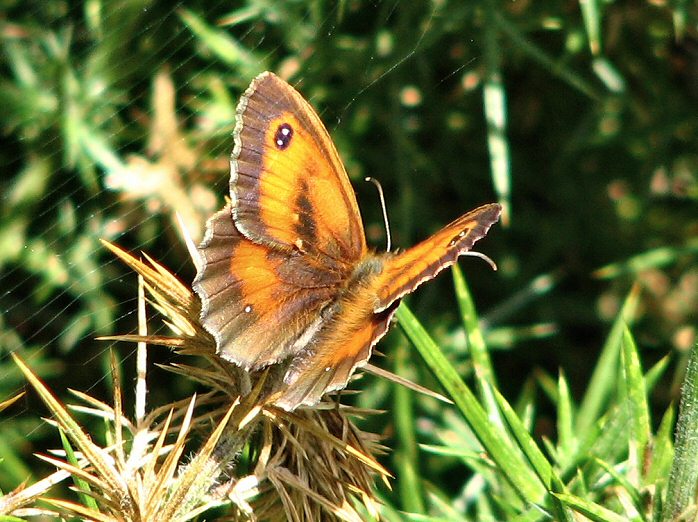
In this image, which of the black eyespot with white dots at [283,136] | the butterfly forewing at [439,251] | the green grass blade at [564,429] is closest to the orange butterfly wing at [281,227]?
the black eyespot with white dots at [283,136]

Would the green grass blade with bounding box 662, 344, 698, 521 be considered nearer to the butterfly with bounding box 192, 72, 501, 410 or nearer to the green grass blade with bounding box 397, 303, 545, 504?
the green grass blade with bounding box 397, 303, 545, 504

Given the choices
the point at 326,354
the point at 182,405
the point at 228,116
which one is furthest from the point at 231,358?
the point at 228,116

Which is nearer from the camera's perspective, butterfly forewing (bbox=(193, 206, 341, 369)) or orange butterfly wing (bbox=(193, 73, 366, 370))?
butterfly forewing (bbox=(193, 206, 341, 369))

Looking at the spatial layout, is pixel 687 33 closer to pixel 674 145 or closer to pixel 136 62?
pixel 674 145

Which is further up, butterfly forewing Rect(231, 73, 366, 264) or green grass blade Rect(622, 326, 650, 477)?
butterfly forewing Rect(231, 73, 366, 264)

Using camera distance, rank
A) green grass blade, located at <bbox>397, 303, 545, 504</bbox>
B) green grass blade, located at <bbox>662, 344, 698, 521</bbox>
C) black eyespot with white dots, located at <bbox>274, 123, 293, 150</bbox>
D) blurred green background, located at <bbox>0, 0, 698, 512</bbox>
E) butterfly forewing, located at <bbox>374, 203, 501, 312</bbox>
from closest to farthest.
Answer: green grass blade, located at <bbox>662, 344, 698, 521</bbox> < green grass blade, located at <bbox>397, 303, 545, 504</bbox> < butterfly forewing, located at <bbox>374, 203, 501, 312</bbox> < black eyespot with white dots, located at <bbox>274, 123, 293, 150</bbox> < blurred green background, located at <bbox>0, 0, 698, 512</bbox>

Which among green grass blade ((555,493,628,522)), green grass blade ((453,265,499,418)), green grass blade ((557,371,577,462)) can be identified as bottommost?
green grass blade ((557,371,577,462))

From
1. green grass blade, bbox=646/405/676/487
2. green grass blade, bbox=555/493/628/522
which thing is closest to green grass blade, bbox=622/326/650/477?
green grass blade, bbox=646/405/676/487

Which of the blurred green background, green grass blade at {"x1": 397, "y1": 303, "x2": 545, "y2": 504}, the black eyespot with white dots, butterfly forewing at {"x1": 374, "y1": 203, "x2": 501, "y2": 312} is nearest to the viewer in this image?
green grass blade at {"x1": 397, "y1": 303, "x2": 545, "y2": 504}
